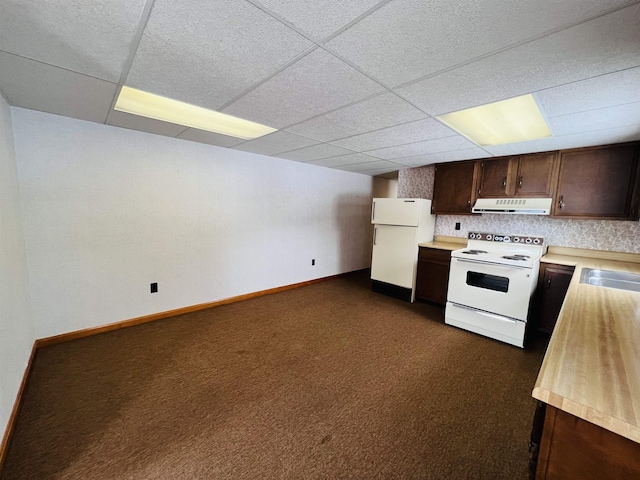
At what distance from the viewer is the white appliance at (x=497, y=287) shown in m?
2.60

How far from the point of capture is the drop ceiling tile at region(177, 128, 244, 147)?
2709 mm

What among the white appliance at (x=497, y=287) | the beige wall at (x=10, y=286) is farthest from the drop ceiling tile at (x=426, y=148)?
the beige wall at (x=10, y=286)

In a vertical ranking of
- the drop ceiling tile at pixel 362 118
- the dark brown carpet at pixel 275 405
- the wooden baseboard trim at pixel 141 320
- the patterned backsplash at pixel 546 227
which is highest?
the drop ceiling tile at pixel 362 118

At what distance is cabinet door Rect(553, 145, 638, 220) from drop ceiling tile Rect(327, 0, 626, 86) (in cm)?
246

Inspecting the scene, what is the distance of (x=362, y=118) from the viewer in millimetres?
2133

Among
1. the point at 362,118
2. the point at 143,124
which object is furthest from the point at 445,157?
the point at 143,124

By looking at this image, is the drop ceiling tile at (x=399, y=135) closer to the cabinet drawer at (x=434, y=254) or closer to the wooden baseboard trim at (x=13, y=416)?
the cabinet drawer at (x=434, y=254)

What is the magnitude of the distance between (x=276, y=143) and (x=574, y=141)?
122 inches

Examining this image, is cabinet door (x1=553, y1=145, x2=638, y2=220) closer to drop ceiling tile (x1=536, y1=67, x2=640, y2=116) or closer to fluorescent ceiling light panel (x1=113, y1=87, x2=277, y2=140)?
drop ceiling tile (x1=536, y1=67, x2=640, y2=116)

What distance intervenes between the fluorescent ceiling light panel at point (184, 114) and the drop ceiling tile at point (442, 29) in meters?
1.51

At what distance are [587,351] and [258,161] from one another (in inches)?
146

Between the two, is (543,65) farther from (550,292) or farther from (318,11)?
(550,292)

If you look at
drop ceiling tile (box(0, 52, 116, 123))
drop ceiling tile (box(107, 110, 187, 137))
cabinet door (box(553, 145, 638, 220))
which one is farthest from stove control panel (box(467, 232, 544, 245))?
drop ceiling tile (box(0, 52, 116, 123))

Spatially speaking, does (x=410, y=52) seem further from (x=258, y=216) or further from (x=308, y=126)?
(x=258, y=216)
